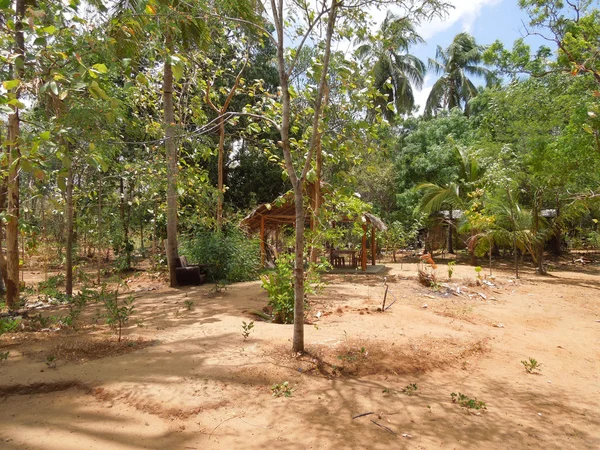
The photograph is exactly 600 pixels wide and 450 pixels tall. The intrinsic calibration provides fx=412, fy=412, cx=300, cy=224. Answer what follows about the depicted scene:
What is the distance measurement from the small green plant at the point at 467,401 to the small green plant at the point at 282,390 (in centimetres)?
146

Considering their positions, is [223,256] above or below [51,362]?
above

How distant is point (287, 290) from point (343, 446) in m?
3.13

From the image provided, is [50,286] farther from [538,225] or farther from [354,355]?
[538,225]

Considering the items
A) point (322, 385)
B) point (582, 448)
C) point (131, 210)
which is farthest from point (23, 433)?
point (131, 210)

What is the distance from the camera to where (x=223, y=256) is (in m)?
10.5

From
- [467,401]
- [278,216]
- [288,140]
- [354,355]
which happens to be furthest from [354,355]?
[278,216]

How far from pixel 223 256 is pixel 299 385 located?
7.08 metres

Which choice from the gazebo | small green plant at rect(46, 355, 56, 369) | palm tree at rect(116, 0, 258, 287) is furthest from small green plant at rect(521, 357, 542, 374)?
the gazebo

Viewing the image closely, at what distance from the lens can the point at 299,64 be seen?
33.0 ft

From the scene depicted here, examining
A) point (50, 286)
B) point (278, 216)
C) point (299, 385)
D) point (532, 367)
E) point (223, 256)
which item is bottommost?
point (532, 367)

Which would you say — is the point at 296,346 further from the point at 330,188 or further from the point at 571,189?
the point at 571,189

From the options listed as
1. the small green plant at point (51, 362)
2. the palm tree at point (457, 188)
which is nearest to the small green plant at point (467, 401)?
the small green plant at point (51, 362)

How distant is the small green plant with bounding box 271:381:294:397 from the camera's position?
3.57m

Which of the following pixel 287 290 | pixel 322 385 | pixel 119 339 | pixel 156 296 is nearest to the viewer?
pixel 322 385
